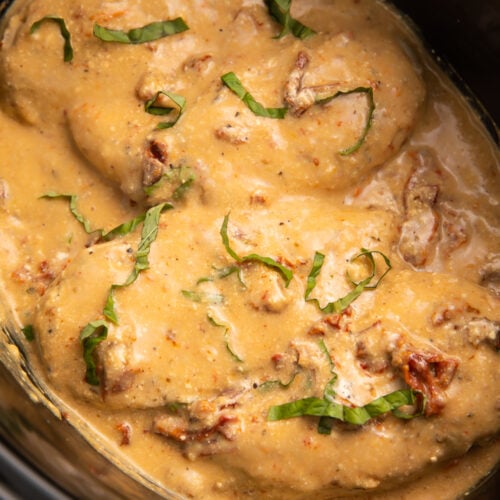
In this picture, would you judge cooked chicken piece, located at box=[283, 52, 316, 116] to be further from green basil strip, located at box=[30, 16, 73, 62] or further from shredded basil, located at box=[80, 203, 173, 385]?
green basil strip, located at box=[30, 16, 73, 62]

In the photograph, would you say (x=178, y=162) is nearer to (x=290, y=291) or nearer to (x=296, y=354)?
(x=290, y=291)

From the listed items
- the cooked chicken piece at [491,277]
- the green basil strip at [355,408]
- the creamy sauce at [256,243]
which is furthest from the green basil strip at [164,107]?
the cooked chicken piece at [491,277]

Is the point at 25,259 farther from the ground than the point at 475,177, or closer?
closer

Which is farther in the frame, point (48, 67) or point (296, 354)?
point (48, 67)

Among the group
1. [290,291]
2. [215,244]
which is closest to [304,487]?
[290,291]

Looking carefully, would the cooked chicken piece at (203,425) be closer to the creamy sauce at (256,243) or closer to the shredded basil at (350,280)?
the creamy sauce at (256,243)

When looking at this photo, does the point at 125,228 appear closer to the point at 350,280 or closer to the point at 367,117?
the point at 350,280
